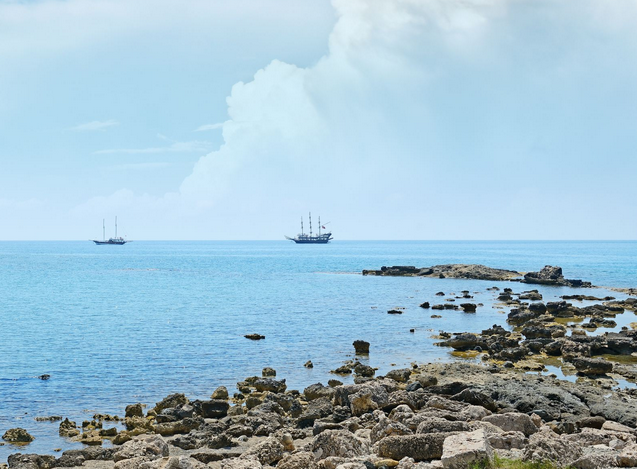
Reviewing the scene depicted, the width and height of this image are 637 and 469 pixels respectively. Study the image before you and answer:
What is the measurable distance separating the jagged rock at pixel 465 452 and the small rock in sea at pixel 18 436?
15035 mm

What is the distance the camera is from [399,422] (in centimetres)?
1867

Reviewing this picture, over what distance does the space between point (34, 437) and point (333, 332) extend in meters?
27.7

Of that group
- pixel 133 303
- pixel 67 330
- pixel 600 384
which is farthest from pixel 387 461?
pixel 133 303

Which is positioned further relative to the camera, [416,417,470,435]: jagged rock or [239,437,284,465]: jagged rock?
[239,437,284,465]: jagged rock

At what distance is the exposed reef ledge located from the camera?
95775 millimetres

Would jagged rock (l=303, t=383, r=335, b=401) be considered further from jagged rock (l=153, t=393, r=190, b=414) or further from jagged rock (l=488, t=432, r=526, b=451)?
jagged rock (l=488, t=432, r=526, b=451)

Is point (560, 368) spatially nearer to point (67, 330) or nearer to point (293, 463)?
point (293, 463)

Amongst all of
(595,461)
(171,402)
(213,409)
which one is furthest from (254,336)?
(595,461)

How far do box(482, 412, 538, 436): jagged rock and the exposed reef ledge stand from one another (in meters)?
80.3

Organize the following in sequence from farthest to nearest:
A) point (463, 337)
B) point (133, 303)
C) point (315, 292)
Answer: point (315, 292) → point (133, 303) → point (463, 337)

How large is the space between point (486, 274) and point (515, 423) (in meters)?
95.5

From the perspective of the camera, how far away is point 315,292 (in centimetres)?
8219

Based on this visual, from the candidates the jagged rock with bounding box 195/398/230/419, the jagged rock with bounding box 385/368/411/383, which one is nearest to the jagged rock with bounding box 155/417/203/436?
the jagged rock with bounding box 195/398/230/419

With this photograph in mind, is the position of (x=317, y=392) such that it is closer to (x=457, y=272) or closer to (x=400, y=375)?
(x=400, y=375)
